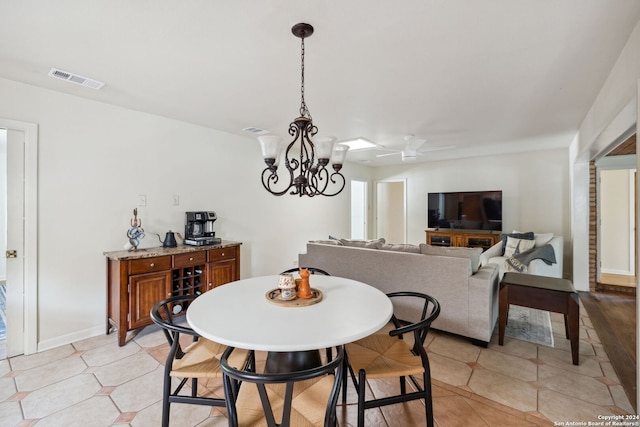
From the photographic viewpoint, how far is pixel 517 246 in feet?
14.3

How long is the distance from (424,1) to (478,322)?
8.17 feet

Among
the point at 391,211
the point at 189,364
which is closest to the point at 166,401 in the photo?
the point at 189,364

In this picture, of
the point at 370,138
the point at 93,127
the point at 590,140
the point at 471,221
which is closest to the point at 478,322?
the point at 590,140

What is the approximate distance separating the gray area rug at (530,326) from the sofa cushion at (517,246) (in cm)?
109

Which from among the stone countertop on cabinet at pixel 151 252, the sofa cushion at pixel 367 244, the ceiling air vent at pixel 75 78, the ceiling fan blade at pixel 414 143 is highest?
the ceiling air vent at pixel 75 78

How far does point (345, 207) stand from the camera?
6.50 metres

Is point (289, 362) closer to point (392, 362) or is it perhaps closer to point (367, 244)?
point (392, 362)

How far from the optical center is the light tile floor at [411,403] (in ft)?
5.87

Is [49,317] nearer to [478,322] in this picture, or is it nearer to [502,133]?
[478,322]

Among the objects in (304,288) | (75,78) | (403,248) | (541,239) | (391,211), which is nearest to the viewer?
(304,288)

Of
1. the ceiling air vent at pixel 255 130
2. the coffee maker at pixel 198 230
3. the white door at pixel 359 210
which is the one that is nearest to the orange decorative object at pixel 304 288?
the coffee maker at pixel 198 230

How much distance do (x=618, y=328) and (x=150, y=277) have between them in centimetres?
477

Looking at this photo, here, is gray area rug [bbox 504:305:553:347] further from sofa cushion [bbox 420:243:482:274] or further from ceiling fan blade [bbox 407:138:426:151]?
ceiling fan blade [bbox 407:138:426:151]

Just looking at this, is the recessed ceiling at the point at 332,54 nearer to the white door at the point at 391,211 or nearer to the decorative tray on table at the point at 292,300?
the decorative tray on table at the point at 292,300
